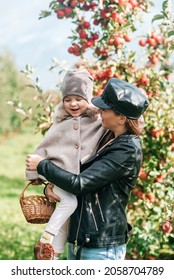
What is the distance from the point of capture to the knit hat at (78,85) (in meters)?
2.46

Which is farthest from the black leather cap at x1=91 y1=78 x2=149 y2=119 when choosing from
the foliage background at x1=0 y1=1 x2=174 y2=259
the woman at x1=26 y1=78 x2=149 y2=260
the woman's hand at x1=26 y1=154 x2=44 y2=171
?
the foliage background at x1=0 y1=1 x2=174 y2=259

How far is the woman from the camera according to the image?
7.30ft

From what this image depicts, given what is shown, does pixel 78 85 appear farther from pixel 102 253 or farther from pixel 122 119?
pixel 102 253

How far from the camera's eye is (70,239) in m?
2.36

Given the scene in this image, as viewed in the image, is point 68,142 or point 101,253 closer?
point 101,253

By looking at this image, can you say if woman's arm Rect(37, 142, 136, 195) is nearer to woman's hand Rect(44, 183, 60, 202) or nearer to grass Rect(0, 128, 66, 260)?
woman's hand Rect(44, 183, 60, 202)

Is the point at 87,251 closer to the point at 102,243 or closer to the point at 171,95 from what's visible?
the point at 102,243

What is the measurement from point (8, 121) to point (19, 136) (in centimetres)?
86

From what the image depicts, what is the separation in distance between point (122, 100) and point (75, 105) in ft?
0.90

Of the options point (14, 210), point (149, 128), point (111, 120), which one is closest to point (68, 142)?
point (111, 120)

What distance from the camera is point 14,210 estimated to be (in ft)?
25.1

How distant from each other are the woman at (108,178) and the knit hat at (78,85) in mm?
165

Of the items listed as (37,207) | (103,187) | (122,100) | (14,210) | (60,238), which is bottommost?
(14,210)
